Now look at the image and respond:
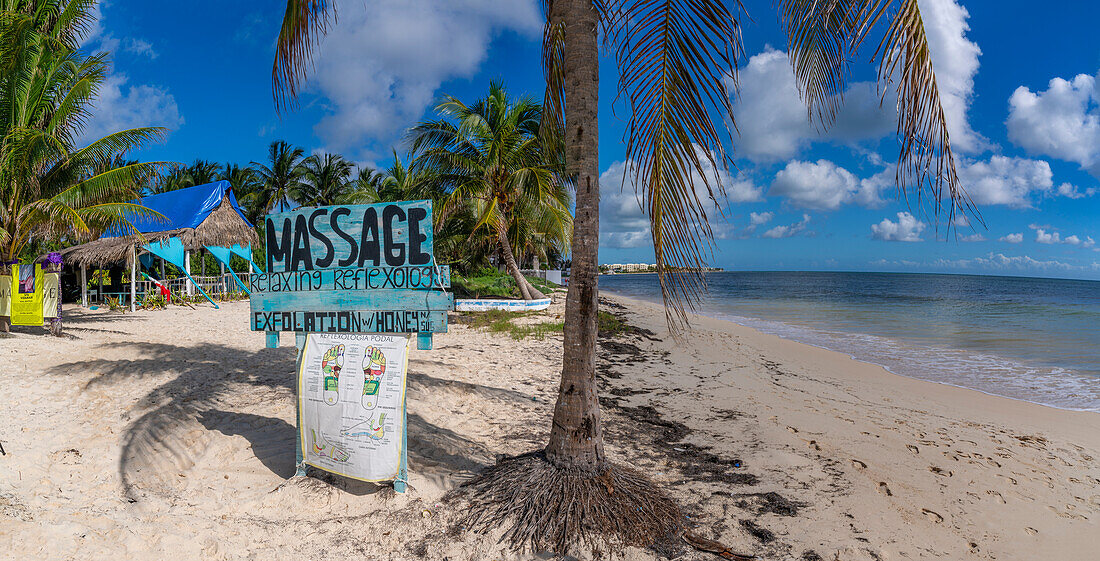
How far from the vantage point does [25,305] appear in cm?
889

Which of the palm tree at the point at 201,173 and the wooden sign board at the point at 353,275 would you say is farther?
the palm tree at the point at 201,173

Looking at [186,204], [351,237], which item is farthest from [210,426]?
[186,204]

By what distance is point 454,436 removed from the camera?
4.98 meters

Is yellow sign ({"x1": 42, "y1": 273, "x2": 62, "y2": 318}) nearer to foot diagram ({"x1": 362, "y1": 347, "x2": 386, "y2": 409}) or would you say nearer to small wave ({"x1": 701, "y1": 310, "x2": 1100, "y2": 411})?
foot diagram ({"x1": 362, "y1": 347, "x2": 386, "y2": 409})

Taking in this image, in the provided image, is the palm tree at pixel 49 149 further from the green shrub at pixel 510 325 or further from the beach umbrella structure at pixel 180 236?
the green shrub at pixel 510 325

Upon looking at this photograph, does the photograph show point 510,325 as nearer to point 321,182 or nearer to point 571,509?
point 571,509

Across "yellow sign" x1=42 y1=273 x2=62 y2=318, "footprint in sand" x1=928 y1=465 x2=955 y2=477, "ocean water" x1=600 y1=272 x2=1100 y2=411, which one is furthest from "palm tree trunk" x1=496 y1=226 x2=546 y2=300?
"footprint in sand" x1=928 y1=465 x2=955 y2=477

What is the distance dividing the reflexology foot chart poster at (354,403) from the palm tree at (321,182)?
30961mm

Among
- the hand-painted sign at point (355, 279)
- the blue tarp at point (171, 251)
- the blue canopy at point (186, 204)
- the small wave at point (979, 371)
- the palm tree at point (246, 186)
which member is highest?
the palm tree at point (246, 186)

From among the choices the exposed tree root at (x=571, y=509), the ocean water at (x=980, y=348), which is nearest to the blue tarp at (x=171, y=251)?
the ocean water at (x=980, y=348)

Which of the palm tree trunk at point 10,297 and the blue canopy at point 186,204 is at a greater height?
the blue canopy at point 186,204

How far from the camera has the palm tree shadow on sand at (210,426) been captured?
13.2 ft

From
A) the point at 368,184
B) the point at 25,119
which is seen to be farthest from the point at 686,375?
the point at 368,184

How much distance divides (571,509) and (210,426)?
3.63m
